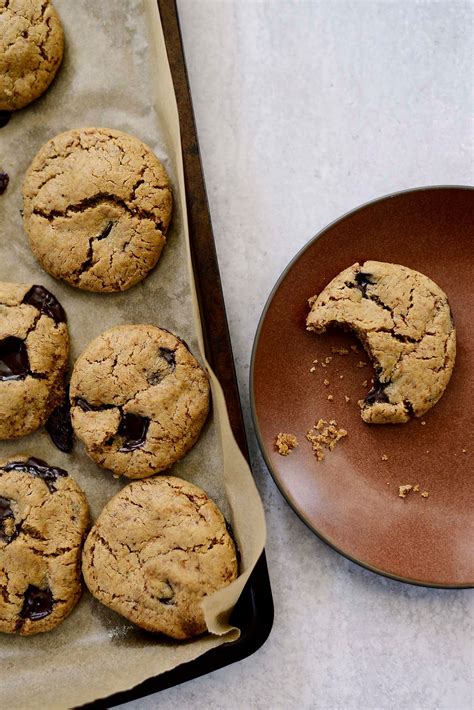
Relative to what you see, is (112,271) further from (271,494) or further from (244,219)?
(271,494)

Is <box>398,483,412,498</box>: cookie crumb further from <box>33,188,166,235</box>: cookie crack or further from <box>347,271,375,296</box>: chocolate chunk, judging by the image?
<box>33,188,166,235</box>: cookie crack

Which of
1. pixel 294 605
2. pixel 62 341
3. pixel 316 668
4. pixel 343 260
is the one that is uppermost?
pixel 343 260

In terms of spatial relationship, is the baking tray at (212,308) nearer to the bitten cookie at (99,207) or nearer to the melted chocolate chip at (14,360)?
the bitten cookie at (99,207)

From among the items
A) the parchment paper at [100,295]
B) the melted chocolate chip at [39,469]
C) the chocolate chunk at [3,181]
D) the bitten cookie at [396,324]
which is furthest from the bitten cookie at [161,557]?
the chocolate chunk at [3,181]

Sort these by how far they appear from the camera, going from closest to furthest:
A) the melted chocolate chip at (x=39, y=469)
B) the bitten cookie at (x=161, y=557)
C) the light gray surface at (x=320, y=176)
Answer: the bitten cookie at (x=161, y=557)
the melted chocolate chip at (x=39, y=469)
the light gray surface at (x=320, y=176)

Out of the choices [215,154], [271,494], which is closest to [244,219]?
[215,154]

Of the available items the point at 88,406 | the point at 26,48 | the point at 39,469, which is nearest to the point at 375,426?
the point at 88,406

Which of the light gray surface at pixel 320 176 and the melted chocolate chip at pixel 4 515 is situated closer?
the melted chocolate chip at pixel 4 515
